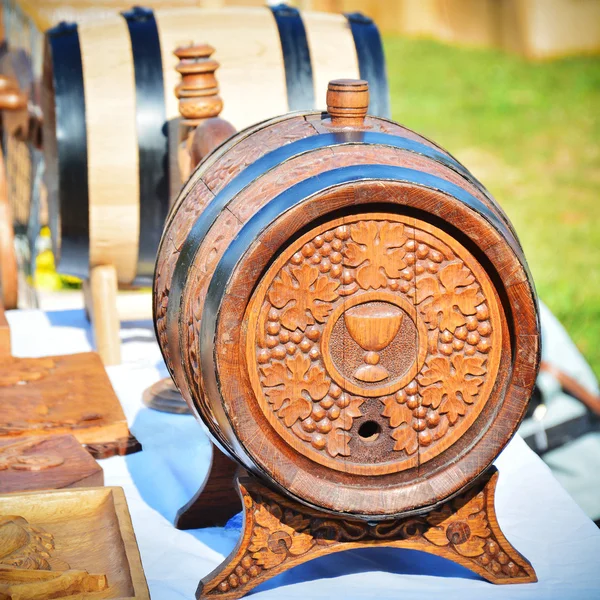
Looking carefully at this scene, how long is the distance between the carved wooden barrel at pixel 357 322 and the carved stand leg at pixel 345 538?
98 mm

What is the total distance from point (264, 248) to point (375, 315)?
221 mm

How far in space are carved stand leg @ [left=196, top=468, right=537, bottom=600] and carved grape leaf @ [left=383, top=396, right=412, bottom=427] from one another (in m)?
0.19

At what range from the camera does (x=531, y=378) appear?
68.1 inches

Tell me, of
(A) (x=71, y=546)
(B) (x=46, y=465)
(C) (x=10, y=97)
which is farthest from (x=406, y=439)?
(C) (x=10, y=97)

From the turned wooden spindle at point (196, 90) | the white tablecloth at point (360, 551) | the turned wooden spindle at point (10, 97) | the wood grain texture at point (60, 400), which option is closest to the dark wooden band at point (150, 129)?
the turned wooden spindle at point (196, 90)

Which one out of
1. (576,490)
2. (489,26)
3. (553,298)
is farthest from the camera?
(489,26)

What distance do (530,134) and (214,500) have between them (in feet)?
28.0

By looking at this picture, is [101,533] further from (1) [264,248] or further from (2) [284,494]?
(1) [264,248]

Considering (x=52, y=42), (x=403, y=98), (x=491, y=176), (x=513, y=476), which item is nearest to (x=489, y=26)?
(x=403, y=98)

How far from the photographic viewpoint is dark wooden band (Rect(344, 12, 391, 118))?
3150 mm

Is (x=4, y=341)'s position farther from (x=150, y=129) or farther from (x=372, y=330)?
(x=372, y=330)

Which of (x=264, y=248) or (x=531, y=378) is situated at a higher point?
(x=264, y=248)

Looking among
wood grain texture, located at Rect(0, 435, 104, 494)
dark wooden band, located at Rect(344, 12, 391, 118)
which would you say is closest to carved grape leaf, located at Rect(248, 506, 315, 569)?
wood grain texture, located at Rect(0, 435, 104, 494)

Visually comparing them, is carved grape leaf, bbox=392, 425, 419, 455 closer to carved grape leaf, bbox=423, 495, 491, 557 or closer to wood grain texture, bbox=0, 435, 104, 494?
carved grape leaf, bbox=423, 495, 491, 557
